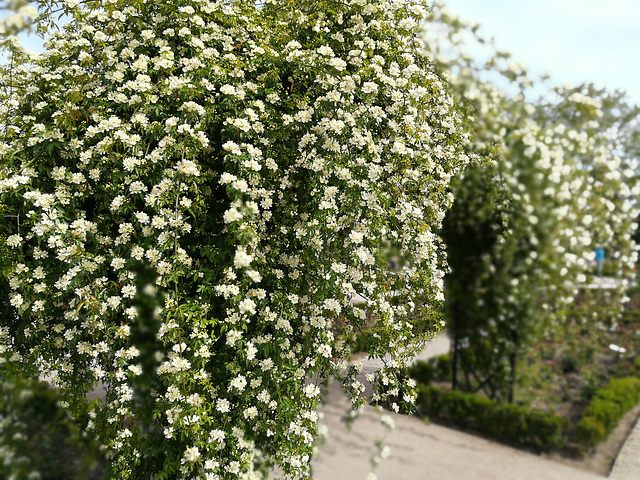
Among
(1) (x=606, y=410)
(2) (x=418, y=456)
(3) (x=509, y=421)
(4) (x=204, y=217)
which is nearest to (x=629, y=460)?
(1) (x=606, y=410)

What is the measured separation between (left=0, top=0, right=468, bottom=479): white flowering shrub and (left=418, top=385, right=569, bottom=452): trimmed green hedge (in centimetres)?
65

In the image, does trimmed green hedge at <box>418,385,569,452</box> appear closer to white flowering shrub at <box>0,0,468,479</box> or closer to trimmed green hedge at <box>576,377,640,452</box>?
trimmed green hedge at <box>576,377,640,452</box>

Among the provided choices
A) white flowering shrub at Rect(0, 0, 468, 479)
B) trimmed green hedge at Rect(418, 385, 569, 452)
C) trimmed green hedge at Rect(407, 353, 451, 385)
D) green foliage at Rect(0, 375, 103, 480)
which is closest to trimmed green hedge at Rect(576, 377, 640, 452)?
trimmed green hedge at Rect(418, 385, 569, 452)

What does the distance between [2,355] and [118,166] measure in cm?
100

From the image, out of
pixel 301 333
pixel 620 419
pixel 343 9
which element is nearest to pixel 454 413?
pixel 620 419

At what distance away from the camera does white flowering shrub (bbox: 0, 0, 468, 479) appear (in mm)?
1980

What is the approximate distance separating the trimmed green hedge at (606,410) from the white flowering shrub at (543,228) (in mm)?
206

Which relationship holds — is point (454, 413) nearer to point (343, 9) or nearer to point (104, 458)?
point (104, 458)

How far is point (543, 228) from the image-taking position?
1.37 meters

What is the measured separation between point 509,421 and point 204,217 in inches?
55.0

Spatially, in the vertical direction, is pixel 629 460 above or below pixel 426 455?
above

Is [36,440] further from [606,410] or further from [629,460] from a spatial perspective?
[629,460]

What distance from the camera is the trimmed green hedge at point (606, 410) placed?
1391mm

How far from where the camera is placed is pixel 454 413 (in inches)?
64.8
